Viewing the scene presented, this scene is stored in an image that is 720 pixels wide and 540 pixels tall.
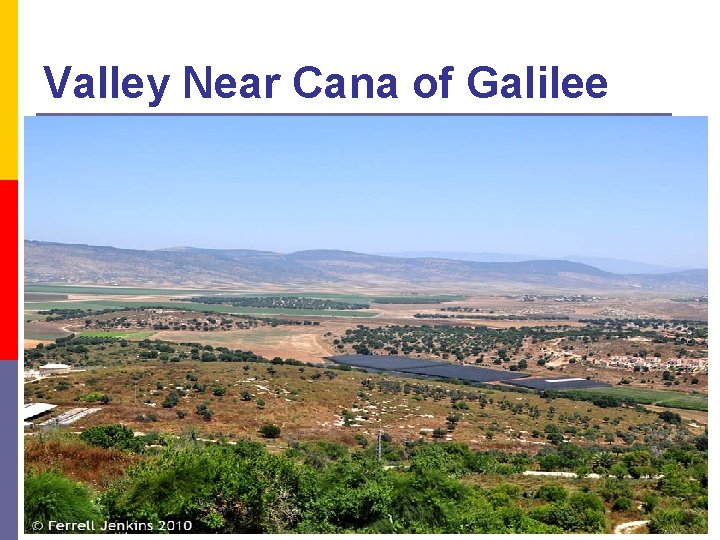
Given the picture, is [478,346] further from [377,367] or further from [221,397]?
[221,397]

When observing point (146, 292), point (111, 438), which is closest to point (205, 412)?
point (111, 438)

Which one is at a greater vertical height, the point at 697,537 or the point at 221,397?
the point at 697,537

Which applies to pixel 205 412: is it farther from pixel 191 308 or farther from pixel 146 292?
pixel 146 292

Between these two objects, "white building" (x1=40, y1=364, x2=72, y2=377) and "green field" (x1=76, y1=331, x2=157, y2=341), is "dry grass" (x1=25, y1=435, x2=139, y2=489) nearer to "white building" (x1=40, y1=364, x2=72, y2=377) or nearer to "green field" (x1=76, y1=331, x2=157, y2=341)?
"white building" (x1=40, y1=364, x2=72, y2=377)

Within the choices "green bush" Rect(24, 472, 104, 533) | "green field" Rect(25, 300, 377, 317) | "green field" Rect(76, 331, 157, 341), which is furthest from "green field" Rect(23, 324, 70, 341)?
"green bush" Rect(24, 472, 104, 533)

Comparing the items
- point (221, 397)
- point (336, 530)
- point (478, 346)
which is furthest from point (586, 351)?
point (336, 530)

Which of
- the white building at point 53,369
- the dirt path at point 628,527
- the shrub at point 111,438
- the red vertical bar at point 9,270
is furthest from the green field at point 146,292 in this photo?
the red vertical bar at point 9,270
